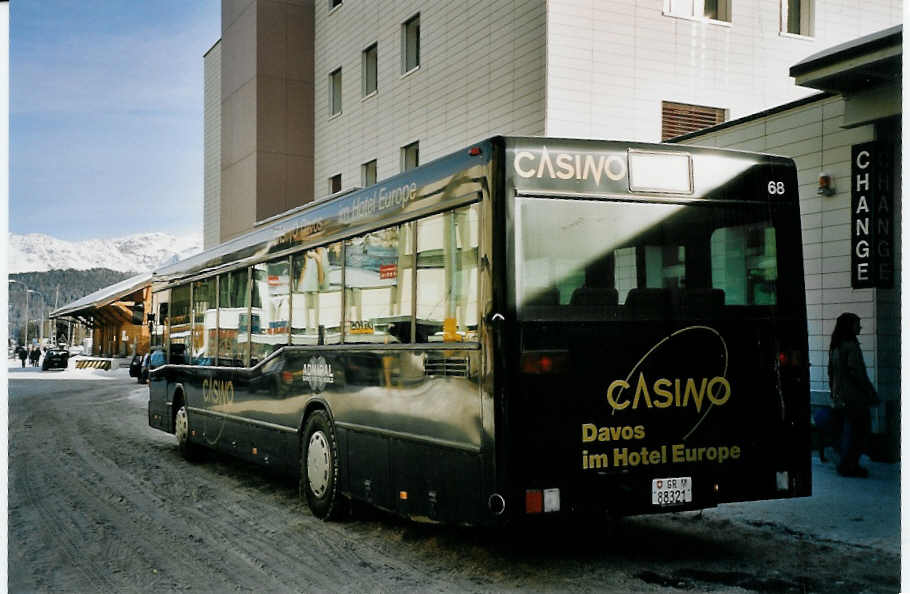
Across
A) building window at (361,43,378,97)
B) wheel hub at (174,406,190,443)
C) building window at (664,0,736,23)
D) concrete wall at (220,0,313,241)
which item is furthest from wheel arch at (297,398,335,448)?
concrete wall at (220,0,313,241)

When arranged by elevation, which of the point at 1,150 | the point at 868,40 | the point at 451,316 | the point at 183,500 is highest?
the point at 868,40

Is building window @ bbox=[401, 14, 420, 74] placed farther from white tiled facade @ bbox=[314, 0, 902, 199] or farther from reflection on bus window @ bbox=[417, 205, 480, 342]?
reflection on bus window @ bbox=[417, 205, 480, 342]

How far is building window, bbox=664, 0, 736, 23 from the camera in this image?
1909 centimetres

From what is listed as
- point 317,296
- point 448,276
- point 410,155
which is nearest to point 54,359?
point 410,155

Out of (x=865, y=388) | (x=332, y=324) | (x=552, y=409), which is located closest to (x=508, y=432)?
(x=552, y=409)

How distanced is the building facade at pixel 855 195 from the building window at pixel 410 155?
1133 cm

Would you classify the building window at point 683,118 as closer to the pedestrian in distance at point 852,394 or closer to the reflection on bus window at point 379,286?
the pedestrian in distance at point 852,394

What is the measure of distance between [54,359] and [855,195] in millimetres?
51045

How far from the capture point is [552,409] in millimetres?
6031

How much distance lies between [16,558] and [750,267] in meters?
5.58

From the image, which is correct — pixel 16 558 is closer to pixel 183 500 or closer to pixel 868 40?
pixel 183 500

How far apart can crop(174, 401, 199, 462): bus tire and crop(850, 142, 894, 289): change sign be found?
26.6ft

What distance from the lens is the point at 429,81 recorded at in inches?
866

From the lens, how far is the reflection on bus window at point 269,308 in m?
9.45
